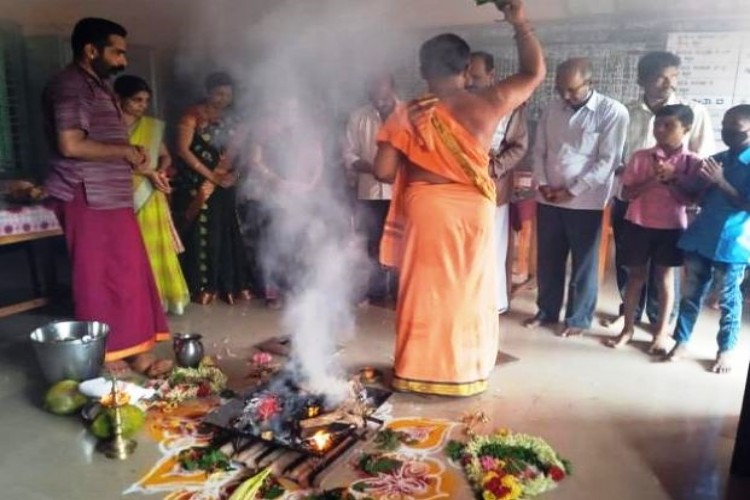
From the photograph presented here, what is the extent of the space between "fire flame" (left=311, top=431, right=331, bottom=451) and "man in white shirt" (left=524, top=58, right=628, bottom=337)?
219 centimetres

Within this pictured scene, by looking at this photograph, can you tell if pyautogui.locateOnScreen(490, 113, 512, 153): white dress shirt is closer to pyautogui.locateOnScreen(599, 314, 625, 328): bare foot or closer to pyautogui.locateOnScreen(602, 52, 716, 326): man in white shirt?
pyautogui.locateOnScreen(602, 52, 716, 326): man in white shirt

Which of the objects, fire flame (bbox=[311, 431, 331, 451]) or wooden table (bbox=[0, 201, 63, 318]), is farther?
wooden table (bbox=[0, 201, 63, 318])

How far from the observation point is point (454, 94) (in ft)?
9.33

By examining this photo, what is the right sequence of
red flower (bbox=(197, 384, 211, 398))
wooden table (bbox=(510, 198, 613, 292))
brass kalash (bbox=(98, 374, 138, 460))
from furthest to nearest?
wooden table (bbox=(510, 198, 613, 292)) < red flower (bbox=(197, 384, 211, 398)) < brass kalash (bbox=(98, 374, 138, 460))

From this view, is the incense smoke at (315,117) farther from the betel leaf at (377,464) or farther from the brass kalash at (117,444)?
the brass kalash at (117,444)

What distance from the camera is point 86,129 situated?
303 centimetres

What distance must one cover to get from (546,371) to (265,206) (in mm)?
2380

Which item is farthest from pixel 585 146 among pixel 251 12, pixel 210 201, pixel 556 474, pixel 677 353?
pixel 210 201

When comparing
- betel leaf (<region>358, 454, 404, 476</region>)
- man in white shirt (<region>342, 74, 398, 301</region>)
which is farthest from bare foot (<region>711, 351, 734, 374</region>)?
man in white shirt (<region>342, 74, 398, 301</region>)

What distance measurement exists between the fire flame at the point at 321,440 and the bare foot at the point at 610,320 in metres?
2.60

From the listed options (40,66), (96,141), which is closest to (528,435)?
(96,141)

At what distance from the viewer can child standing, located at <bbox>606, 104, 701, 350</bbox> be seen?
3.62 m

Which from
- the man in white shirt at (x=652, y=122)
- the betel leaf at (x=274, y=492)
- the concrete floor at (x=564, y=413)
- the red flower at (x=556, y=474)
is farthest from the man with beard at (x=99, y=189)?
the man in white shirt at (x=652, y=122)

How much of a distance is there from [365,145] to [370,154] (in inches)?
2.9
